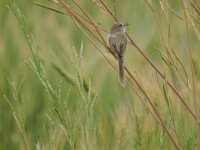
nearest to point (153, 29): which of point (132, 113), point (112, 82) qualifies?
point (112, 82)

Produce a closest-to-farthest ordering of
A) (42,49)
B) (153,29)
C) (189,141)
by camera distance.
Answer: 1. (189,141)
2. (42,49)
3. (153,29)

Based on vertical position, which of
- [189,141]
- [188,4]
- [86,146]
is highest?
[188,4]

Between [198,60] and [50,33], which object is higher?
[50,33]

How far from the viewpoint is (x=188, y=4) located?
1415 millimetres

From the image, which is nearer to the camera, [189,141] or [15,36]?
[189,141]

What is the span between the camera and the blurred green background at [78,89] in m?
1.63

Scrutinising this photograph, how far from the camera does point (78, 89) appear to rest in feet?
4.67

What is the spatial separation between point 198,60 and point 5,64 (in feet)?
3.95

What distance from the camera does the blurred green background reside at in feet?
5.36

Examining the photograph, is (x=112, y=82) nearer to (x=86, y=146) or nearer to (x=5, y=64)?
(x=5, y=64)

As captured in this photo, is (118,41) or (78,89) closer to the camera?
(78,89)

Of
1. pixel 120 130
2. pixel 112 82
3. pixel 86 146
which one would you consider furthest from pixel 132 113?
pixel 112 82

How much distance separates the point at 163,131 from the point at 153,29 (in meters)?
1.65

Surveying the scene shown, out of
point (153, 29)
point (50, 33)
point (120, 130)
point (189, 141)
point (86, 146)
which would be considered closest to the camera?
point (86, 146)
